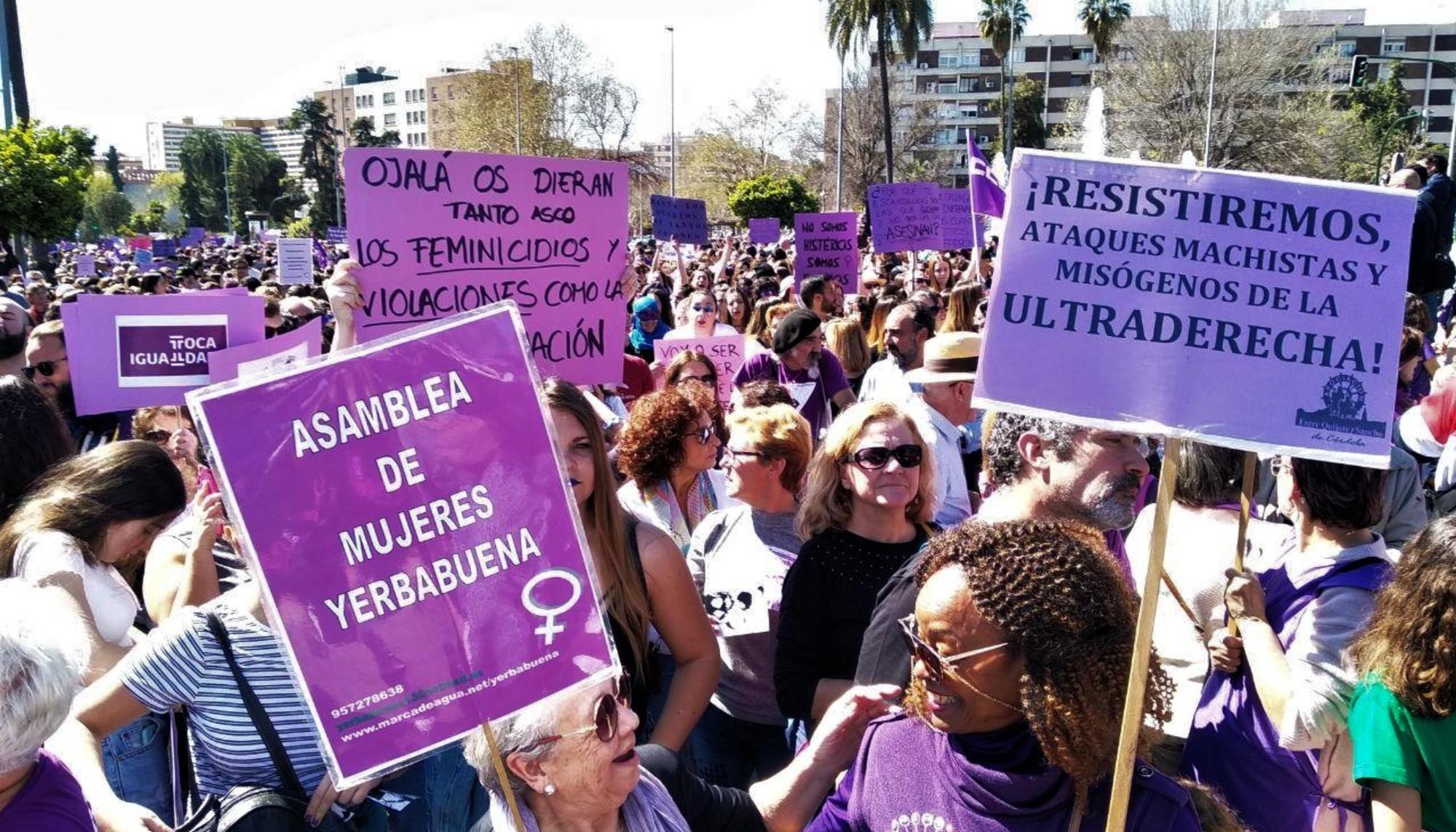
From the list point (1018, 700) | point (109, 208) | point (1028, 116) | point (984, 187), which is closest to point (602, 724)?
point (1018, 700)

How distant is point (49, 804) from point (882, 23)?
4686cm

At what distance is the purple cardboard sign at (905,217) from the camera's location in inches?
459

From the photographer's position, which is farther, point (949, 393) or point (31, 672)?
point (949, 393)

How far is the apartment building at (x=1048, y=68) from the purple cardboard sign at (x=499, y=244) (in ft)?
332

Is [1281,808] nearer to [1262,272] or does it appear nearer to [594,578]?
[1262,272]

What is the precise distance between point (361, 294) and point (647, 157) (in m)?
67.2

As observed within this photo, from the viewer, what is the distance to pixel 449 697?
1.99m

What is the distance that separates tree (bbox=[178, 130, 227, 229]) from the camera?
109188 mm

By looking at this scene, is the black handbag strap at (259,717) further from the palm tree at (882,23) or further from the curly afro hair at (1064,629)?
the palm tree at (882,23)

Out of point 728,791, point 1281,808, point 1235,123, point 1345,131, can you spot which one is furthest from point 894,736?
point 1345,131

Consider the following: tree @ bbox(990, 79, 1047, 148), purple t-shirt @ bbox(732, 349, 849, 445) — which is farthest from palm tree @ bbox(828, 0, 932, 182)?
purple t-shirt @ bbox(732, 349, 849, 445)

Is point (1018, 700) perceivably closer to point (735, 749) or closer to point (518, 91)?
point (735, 749)

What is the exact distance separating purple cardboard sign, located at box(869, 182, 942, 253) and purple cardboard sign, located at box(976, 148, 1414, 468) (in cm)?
949

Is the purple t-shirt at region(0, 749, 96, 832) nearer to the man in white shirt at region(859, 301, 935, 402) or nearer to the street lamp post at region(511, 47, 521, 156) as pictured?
the man in white shirt at region(859, 301, 935, 402)
